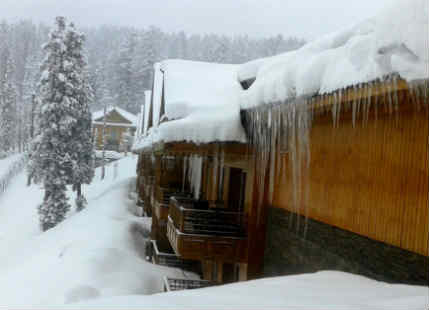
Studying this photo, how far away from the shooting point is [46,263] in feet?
49.5

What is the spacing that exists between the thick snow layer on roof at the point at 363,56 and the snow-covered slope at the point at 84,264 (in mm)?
4226

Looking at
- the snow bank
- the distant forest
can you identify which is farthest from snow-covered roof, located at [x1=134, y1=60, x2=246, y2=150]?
the distant forest

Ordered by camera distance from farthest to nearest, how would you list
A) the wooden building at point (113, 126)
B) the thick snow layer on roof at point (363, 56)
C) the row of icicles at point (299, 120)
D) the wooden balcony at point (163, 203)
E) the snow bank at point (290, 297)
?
the wooden building at point (113, 126), the wooden balcony at point (163, 203), the row of icicles at point (299, 120), the thick snow layer on roof at point (363, 56), the snow bank at point (290, 297)

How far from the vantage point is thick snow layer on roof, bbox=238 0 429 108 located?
3518mm

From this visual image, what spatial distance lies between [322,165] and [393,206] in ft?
5.81

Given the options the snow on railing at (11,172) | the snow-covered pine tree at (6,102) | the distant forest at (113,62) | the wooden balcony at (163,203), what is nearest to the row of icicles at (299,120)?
the wooden balcony at (163,203)

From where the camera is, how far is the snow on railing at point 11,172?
41.0 m

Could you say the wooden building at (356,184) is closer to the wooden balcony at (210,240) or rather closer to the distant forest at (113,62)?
the wooden balcony at (210,240)

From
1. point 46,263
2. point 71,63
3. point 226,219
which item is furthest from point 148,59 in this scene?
point 226,219

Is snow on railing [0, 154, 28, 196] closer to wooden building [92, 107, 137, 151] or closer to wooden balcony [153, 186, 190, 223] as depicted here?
wooden building [92, 107, 137, 151]

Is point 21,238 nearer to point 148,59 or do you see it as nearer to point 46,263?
point 46,263

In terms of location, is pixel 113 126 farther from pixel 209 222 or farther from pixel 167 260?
pixel 209 222

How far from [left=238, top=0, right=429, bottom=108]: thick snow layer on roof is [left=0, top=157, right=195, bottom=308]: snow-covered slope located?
13.9ft

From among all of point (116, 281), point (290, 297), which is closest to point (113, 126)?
point (116, 281)
